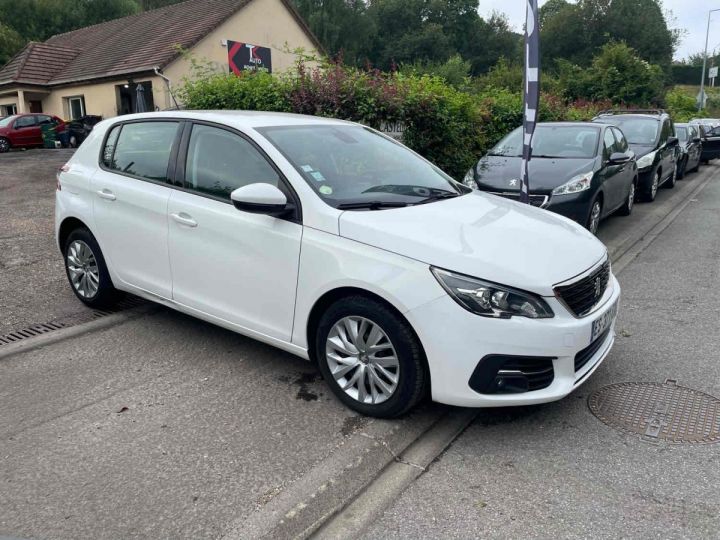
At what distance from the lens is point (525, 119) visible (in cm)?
614

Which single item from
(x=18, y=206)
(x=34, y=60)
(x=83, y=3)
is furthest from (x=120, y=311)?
(x=83, y=3)

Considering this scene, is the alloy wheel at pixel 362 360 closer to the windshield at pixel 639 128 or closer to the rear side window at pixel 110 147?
the rear side window at pixel 110 147

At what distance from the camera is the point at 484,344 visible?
313 centimetres

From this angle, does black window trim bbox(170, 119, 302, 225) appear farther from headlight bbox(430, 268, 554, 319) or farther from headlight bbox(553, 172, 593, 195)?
headlight bbox(553, 172, 593, 195)

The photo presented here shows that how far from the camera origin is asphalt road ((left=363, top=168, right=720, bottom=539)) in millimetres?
2682

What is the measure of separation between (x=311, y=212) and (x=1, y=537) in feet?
7.04

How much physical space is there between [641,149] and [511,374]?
10.0m

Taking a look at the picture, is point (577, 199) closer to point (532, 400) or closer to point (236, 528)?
point (532, 400)

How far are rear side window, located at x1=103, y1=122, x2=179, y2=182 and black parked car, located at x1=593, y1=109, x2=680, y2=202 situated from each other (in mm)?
8902

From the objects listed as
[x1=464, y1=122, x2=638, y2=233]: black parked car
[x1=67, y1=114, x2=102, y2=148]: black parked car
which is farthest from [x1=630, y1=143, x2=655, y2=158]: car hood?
[x1=67, y1=114, x2=102, y2=148]: black parked car

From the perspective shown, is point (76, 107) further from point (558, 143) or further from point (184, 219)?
point (184, 219)

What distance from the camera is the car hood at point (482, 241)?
3217 millimetres

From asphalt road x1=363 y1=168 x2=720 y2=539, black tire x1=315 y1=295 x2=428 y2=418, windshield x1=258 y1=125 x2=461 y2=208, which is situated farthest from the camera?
windshield x1=258 y1=125 x2=461 y2=208

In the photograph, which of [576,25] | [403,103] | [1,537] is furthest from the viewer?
[576,25]
